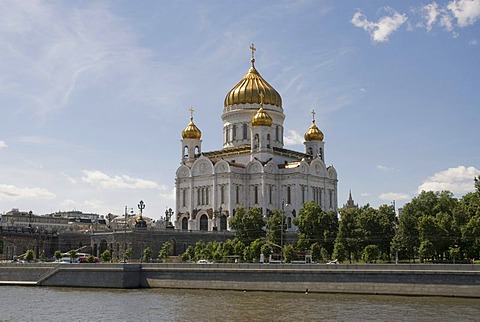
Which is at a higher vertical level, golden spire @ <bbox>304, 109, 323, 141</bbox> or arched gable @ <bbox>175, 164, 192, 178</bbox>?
golden spire @ <bbox>304, 109, 323, 141</bbox>

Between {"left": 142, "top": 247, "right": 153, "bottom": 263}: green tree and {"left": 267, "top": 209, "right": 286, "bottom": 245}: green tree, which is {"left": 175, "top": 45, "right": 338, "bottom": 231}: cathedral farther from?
{"left": 142, "top": 247, "right": 153, "bottom": 263}: green tree

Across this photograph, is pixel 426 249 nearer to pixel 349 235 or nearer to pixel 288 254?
pixel 349 235

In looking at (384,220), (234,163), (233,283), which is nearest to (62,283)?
(233,283)

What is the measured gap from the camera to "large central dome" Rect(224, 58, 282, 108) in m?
107

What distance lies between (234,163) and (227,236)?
14.8 metres

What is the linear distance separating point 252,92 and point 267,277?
54799 mm

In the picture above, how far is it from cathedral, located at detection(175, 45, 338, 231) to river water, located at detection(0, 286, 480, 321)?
1659 inches

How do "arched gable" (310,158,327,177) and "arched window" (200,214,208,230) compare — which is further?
"arched gable" (310,158,327,177)

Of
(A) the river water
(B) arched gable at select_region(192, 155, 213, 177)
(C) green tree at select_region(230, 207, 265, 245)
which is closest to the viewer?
(A) the river water

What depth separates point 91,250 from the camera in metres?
91.3

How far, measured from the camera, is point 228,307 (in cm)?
4600

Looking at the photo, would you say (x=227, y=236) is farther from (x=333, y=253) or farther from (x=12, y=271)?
(x=12, y=271)

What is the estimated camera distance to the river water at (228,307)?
135 feet

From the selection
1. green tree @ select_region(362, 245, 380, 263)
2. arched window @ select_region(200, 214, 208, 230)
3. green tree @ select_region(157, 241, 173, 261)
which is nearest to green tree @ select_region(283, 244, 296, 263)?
green tree @ select_region(362, 245, 380, 263)
